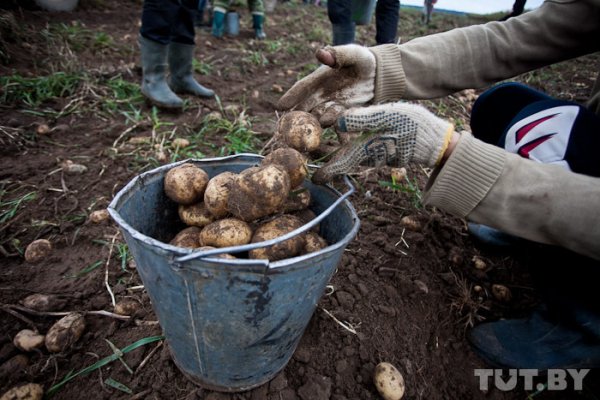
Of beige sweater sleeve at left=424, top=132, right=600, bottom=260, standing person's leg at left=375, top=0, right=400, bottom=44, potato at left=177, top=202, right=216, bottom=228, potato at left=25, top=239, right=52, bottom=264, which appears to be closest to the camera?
beige sweater sleeve at left=424, top=132, right=600, bottom=260

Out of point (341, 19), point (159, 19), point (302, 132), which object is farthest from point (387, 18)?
point (302, 132)

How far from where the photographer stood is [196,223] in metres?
1.46

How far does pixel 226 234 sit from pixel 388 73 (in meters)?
1.09

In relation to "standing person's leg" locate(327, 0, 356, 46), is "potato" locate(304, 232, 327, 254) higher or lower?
lower

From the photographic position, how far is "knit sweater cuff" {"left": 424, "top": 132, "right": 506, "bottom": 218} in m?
1.28

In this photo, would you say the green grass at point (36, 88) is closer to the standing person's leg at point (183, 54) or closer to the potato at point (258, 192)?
the standing person's leg at point (183, 54)

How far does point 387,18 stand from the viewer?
168 inches

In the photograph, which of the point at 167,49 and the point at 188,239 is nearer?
the point at 188,239

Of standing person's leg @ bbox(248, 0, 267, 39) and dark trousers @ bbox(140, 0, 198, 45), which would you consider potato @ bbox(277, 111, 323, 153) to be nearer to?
dark trousers @ bbox(140, 0, 198, 45)

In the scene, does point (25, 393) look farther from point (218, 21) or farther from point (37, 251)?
point (218, 21)

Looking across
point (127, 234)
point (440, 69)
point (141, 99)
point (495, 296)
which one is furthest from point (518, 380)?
point (141, 99)

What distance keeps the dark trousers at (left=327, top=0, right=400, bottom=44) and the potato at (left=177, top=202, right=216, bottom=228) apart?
10.2 feet

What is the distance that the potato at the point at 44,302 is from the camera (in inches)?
62.8

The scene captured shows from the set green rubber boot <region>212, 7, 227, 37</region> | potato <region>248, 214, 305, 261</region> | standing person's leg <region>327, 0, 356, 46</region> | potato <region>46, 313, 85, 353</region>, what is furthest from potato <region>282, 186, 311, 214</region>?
green rubber boot <region>212, 7, 227, 37</region>
